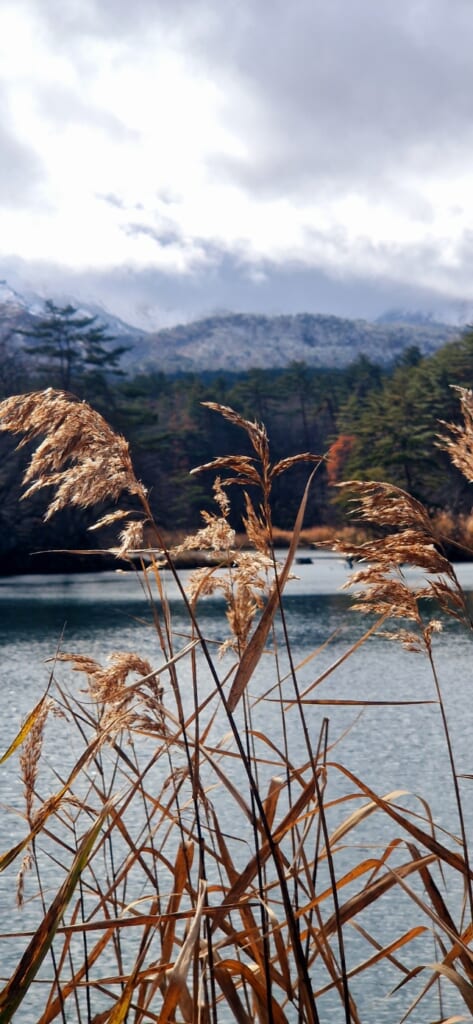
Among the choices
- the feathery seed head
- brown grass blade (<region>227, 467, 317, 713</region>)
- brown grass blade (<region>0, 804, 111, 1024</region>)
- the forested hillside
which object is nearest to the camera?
brown grass blade (<region>0, 804, 111, 1024</region>)

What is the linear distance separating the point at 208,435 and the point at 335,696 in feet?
134

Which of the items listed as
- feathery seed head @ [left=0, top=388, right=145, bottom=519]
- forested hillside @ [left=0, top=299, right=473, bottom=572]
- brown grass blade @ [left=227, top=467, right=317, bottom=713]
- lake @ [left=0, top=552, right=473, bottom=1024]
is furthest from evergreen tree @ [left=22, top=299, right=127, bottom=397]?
brown grass blade @ [left=227, top=467, right=317, bottom=713]

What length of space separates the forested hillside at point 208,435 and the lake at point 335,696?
11.2 meters

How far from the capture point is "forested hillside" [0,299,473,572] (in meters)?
39.1

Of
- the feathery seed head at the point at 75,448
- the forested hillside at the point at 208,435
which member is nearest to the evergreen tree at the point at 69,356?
the forested hillside at the point at 208,435

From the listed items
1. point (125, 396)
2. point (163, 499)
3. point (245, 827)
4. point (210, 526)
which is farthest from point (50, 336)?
point (210, 526)

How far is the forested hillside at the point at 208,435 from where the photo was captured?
39.1 m

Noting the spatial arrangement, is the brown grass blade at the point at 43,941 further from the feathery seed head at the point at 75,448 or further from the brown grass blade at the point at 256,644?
the feathery seed head at the point at 75,448

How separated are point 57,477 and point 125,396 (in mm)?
46507

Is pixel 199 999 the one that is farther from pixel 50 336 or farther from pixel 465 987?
pixel 50 336

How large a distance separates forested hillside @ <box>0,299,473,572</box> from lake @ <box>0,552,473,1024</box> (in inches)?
441

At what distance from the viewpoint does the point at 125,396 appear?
1881 inches

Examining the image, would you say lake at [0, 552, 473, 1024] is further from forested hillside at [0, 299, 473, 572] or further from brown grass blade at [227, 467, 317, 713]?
forested hillside at [0, 299, 473, 572]

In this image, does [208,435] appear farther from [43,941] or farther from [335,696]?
[43,941]
